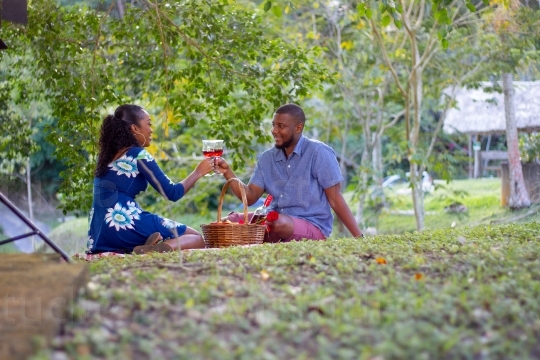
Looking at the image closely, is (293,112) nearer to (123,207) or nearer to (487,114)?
(123,207)

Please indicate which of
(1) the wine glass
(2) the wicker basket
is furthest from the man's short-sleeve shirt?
(1) the wine glass

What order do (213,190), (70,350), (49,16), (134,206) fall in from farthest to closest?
(213,190), (49,16), (134,206), (70,350)

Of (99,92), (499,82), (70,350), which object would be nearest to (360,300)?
(70,350)

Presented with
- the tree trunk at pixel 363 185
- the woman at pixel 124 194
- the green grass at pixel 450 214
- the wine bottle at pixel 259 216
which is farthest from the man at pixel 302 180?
the green grass at pixel 450 214

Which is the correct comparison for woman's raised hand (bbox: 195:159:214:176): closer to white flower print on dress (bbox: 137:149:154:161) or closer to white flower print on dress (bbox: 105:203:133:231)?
white flower print on dress (bbox: 137:149:154:161)

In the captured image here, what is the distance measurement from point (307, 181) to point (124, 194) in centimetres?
167

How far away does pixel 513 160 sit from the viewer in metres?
14.1

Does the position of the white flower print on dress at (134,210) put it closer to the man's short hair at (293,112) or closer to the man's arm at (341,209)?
the man's short hair at (293,112)

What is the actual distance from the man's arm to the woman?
1.20 meters

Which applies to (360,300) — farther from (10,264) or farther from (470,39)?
(470,39)

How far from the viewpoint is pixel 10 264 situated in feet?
13.2

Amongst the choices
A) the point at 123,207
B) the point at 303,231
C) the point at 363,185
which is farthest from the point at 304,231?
the point at 363,185

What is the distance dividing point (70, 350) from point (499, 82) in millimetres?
13672

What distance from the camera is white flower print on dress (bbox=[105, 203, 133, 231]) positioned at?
6.58m
